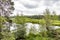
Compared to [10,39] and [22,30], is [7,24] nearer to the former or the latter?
[10,39]

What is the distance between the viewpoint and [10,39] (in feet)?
48.6

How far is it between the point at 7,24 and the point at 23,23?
14.1 meters

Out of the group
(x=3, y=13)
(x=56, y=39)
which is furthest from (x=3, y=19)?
(x=56, y=39)

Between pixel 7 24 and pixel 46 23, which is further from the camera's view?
pixel 46 23

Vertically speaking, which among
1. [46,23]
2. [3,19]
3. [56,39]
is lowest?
[56,39]

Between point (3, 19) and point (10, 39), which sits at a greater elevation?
point (3, 19)

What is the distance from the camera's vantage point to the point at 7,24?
14383 millimetres

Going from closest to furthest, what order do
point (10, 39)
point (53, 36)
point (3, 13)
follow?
point (3, 13)
point (10, 39)
point (53, 36)

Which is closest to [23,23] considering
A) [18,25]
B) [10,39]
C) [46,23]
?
[18,25]

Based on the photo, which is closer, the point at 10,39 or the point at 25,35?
the point at 10,39

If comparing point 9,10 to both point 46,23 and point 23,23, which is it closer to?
point 23,23

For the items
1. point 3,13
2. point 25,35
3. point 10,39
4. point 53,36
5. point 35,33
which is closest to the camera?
point 3,13

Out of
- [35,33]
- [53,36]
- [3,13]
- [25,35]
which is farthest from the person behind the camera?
[53,36]

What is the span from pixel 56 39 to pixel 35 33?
4648 mm
